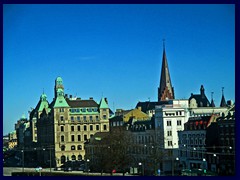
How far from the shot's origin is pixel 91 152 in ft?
34.6

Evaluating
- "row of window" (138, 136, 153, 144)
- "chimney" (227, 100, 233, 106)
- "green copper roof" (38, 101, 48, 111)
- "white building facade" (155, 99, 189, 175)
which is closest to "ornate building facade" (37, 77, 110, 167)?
"green copper roof" (38, 101, 48, 111)

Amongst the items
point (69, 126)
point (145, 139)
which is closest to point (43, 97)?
point (69, 126)

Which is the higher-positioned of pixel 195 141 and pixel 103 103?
pixel 103 103

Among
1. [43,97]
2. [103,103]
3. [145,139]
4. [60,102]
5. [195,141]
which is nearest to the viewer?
[43,97]

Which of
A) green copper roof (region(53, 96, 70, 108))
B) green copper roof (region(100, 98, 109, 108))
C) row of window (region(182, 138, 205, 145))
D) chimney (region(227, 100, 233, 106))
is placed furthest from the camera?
row of window (region(182, 138, 205, 145))

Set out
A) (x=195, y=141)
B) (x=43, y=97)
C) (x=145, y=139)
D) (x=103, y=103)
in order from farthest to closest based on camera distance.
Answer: (x=195, y=141)
(x=145, y=139)
(x=103, y=103)
(x=43, y=97)

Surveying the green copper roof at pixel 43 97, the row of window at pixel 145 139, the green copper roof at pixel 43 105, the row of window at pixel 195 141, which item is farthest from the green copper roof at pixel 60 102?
the row of window at pixel 195 141

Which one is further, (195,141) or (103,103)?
(195,141)

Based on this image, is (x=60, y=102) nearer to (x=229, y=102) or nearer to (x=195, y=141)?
(x=195, y=141)

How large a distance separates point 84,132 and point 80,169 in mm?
1115

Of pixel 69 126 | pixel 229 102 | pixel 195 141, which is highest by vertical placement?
pixel 229 102

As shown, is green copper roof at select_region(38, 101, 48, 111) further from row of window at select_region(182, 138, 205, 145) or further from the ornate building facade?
row of window at select_region(182, 138, 205, 145)
